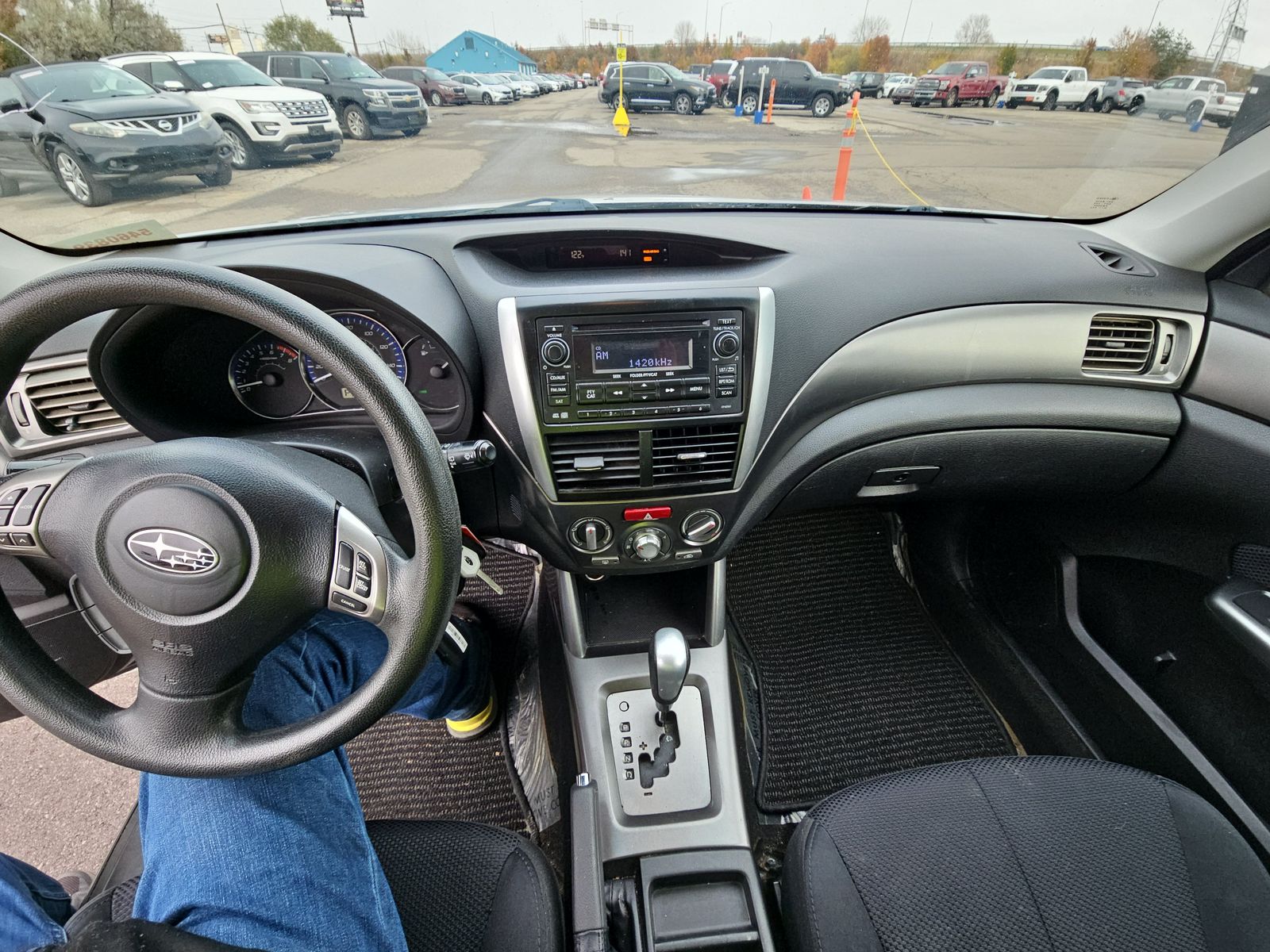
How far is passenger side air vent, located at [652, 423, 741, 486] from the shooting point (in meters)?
1.31

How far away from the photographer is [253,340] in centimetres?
127

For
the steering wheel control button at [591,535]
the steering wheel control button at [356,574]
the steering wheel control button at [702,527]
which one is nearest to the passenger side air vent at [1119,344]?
the steering wheel control button at [702,527]

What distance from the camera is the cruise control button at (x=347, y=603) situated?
2.82 ft

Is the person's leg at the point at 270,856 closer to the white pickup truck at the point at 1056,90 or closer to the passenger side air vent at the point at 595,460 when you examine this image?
the passenger side air vent at the point at 595,460

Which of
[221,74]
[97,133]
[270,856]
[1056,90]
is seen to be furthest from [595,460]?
[1056,90]

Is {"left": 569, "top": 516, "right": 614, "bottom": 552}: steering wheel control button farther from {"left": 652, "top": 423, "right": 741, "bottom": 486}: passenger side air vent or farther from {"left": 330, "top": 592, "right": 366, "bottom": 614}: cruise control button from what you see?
{"left": 330, "top": 592, "right": 366, "bottom": 614}: cruise control button

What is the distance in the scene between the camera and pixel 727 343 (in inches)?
49.6

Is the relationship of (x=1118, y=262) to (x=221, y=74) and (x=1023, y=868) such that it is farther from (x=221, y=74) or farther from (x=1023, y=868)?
(x=221, y=74)

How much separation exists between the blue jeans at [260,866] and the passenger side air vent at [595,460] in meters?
0.59

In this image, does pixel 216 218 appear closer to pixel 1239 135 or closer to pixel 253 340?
pixel 253 340

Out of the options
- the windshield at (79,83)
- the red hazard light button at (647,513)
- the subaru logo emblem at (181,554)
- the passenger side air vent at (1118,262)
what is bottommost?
the red hazard light button at (647,513)

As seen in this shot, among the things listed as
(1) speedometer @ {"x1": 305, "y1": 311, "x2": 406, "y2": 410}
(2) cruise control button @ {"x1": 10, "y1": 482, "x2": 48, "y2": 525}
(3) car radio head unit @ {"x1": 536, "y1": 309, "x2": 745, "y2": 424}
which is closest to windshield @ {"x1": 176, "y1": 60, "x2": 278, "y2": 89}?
(1) speedometer @ {"x1": 305, "y1": 311, "x2": 406, "y2": 410}

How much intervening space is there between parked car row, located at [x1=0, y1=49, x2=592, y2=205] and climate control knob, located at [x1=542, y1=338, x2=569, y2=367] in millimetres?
629

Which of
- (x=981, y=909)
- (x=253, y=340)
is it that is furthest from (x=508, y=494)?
(x=981, y=909)
